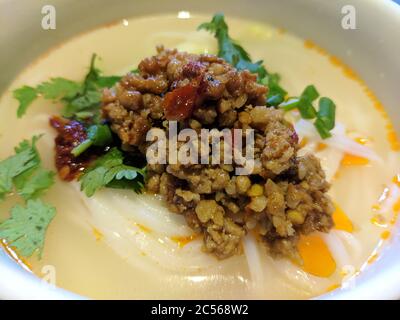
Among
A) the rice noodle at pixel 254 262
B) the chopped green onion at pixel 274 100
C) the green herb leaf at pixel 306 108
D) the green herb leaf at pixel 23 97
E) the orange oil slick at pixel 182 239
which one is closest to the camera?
the rice noodle at pixel 254 262

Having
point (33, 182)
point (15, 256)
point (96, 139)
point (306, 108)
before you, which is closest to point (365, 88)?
point (306, 108)

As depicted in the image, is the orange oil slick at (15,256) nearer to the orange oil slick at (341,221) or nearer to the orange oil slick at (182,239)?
the orange oil slick at (182,239)

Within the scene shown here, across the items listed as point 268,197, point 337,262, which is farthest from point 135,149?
point 337,262

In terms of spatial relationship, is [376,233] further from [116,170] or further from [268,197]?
[116,170]

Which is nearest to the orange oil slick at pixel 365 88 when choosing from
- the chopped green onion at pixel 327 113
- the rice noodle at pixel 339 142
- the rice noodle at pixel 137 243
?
the rice noodle at pixel 339 142

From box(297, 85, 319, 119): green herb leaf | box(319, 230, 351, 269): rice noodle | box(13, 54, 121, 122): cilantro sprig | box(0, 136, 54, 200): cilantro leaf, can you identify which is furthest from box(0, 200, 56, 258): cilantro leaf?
box(297, 85, 319, 119): green herb leaf
